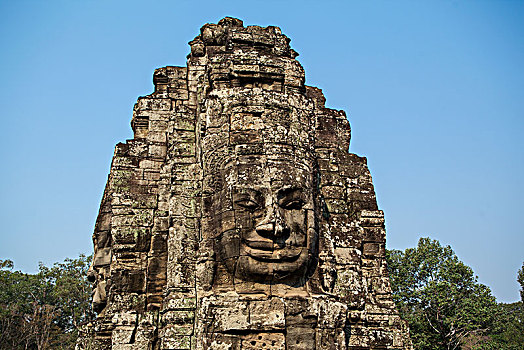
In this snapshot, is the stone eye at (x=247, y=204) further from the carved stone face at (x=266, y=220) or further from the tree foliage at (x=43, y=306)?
the tree foliage at (x=43, y=306)

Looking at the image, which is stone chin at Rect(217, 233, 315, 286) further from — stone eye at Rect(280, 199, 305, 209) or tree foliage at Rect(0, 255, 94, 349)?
tree foliage at Rect(0, 255, 94, 349)

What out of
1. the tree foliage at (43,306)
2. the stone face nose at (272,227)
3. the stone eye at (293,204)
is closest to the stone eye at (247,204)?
the stone face nose at (272,227)

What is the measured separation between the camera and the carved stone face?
5.96m

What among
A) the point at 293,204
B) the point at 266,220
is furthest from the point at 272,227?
the point at 293,204

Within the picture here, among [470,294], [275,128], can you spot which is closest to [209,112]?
[275,128]

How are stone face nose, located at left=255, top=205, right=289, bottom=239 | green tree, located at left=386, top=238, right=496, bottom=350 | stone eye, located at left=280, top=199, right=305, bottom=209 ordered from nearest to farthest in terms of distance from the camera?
stone face nose, located at left=255, top=205, right=289, bottom=239 → stone eye, located at left=280, top=199, right=305, bottom=209 → green tree, located at left=386, top=238, right=496, bottom=350

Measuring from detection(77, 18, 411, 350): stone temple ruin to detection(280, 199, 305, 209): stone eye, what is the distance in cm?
2

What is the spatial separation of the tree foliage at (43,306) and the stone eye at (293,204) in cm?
2649

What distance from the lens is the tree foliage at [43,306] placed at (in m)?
29.4

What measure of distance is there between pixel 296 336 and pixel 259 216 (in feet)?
4.97

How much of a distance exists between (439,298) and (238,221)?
2108cm

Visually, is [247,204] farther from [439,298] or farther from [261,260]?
[439,298]

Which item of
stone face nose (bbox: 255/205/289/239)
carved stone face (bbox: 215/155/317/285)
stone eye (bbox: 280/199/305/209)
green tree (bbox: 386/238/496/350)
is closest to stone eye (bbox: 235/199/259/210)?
carved stone face (bbox: 215/155/317/285)

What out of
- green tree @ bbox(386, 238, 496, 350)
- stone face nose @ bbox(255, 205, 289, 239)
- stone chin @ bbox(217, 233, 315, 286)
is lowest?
stone chin @ bbox(217, 233, 315, 286)
